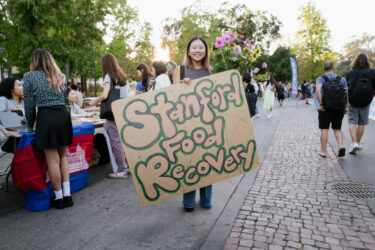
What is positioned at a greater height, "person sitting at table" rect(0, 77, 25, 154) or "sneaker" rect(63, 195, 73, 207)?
"person sitting at table" rect(0, 77, 25, 154)

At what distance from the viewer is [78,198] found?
147 inches

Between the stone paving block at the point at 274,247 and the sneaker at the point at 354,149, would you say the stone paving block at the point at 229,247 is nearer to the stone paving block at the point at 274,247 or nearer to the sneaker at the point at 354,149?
the stone paving block at the point at 274,247

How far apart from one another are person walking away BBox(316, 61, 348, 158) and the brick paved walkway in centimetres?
71

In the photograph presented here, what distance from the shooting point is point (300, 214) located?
3.13 meters

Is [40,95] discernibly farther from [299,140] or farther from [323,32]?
[323,32]

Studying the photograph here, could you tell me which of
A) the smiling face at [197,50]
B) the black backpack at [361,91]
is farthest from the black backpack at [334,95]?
the smiling face at [197,50]

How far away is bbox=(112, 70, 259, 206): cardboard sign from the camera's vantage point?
266 cm

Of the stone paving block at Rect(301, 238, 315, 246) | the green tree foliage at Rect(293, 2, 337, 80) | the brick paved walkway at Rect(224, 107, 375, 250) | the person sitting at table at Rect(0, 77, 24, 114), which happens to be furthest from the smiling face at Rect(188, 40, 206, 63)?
the green tree foliage at Rect(293, 2, 337, 80)

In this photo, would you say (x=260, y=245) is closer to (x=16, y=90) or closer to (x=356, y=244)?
(x=356, y=244)

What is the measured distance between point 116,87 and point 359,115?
4753 millimetres

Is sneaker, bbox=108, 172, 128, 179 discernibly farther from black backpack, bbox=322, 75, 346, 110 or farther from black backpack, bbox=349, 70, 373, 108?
black backpack, bbox=349, 70, 373, 108

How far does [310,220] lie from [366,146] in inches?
172

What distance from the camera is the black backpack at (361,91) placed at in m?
5.31

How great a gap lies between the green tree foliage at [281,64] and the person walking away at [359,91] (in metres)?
43.3
